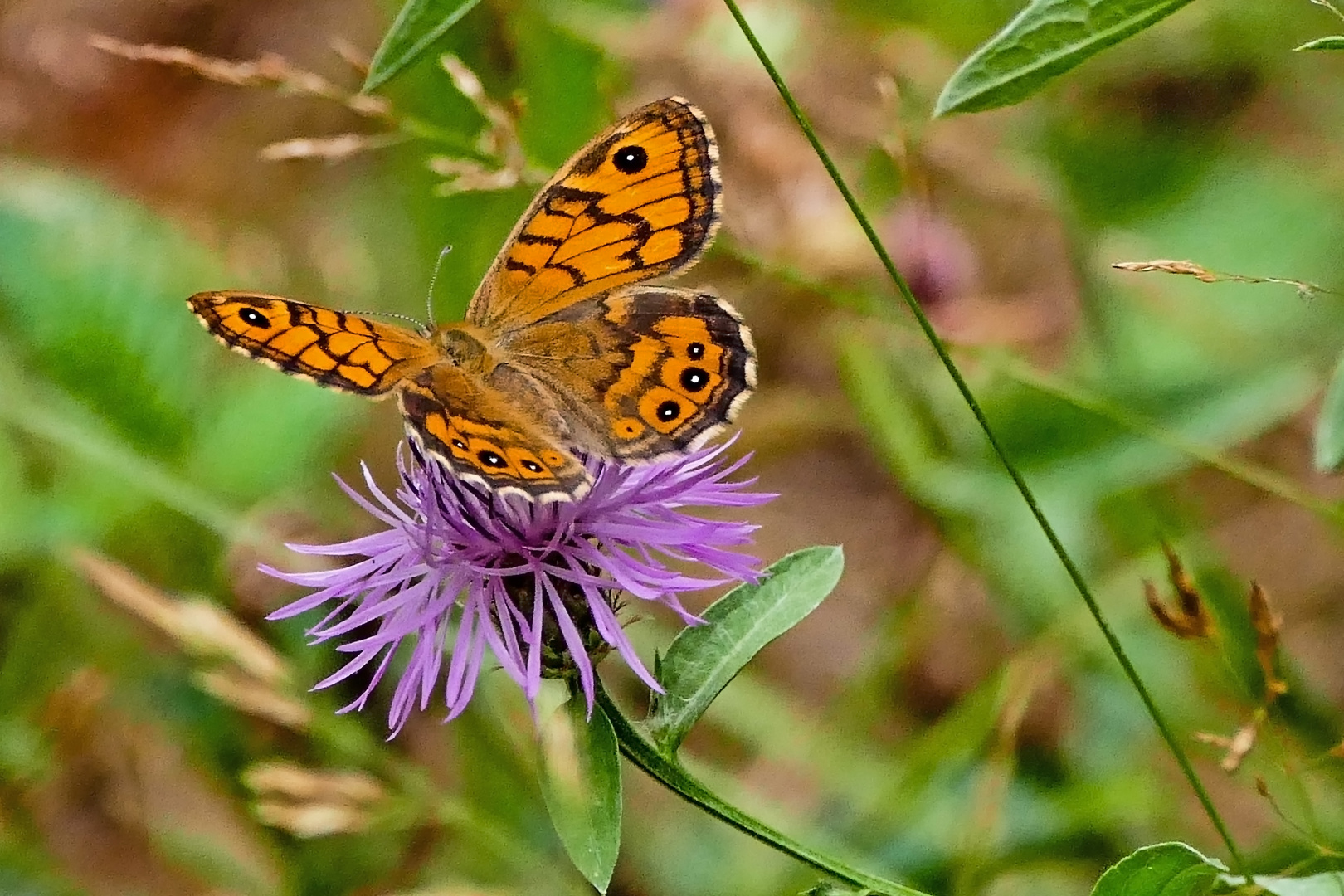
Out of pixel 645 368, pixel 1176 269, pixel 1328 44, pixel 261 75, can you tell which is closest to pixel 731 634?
pixel 645 368

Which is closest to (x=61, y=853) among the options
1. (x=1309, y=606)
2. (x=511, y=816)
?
(x=511, y=816)

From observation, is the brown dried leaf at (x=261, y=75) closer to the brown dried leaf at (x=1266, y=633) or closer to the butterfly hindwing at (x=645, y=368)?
the butterfly hindwing at (x=645, y=368)

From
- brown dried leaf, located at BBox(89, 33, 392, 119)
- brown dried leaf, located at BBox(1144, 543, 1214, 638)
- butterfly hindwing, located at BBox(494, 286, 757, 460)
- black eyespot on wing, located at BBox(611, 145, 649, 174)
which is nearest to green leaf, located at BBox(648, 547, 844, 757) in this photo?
butterfly hindwing, located at BBox(494, 286, 757, 460)

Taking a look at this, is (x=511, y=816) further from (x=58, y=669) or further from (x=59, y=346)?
(x=59, y=346)

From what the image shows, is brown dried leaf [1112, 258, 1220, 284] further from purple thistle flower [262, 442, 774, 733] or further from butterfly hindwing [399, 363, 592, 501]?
butterfly hindwing [399, 363, 592, 501]

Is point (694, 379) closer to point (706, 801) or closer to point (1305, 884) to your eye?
point (706, 801)
